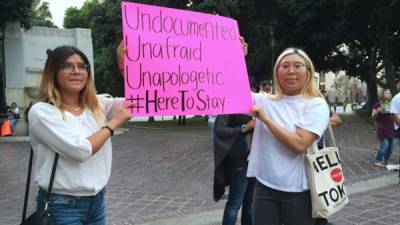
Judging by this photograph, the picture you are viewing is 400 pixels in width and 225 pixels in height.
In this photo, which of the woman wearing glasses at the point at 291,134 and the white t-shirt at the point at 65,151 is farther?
the woman wearing glasses at the point at 291,134

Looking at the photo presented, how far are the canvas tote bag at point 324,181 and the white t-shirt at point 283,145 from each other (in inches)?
2.3

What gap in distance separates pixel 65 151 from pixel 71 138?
7cm

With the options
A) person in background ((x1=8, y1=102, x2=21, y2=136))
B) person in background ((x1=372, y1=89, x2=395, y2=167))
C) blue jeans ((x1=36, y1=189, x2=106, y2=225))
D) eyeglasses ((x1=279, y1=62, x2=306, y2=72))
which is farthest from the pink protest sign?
person in background ((x1=8, y1=102, x2=21, y2=136))

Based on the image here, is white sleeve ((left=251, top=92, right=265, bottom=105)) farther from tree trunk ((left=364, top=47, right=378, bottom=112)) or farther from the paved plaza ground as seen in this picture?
tree trunk ((left=364, top=47, right=378, bottom=112))

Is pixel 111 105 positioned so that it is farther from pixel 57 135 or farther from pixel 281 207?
pixel 281 207

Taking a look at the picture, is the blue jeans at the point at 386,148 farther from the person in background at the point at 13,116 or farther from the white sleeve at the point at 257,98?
the person in background at the point at 13,116

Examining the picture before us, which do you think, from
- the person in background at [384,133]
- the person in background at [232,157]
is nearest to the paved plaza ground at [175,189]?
the person in background at [384,133]

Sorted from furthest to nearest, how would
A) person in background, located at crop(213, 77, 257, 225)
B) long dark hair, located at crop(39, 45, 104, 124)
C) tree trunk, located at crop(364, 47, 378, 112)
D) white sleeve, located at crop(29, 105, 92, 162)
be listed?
tree trunk, located at crop(364, 47, 378, 112), person in background, located at crop(213, 77, 257, 225), long dark hair, located at crop(39, 45, 104, 124), white sleeve, located at crop(29, 105, 92, 162)

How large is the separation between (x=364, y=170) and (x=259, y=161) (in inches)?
272

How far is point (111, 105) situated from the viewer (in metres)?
2.83

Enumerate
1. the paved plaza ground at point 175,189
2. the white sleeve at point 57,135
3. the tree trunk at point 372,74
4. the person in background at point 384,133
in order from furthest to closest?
the tree trunk at point 372,74 < the person in background at point 384,133 < the paved plaza ground at point 175,189 < the white sleeve at point 57,135

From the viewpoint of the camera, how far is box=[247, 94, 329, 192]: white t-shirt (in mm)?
2836

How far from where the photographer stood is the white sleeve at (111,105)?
9.21 ft

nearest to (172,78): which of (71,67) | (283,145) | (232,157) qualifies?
(71,67)
